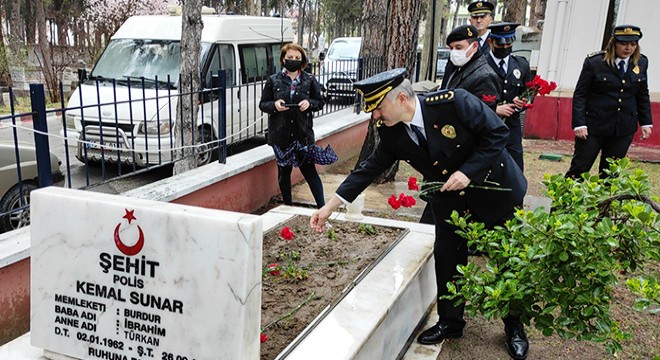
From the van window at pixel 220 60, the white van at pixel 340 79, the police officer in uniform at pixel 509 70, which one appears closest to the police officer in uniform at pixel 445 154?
the police officer in uniform at pixel 509 70

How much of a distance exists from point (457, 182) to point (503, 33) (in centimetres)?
220

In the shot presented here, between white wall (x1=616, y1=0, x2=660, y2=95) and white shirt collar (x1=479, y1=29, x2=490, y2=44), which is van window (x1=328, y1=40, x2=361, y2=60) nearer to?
white wall (x1=616, y1=0, x2=660, y2=95)

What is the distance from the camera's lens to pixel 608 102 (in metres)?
5.03

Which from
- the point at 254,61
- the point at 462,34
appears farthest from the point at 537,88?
the point at 254,61

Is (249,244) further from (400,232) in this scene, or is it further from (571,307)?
(400,232)

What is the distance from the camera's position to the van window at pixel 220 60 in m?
7.58

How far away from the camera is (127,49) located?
7848 millimetres

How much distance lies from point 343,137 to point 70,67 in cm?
1398

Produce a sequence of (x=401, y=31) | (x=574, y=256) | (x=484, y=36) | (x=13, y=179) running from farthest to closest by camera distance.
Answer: (x=401, y=31) → (x=484, y=36) → (x=13, y=179) → (x=574, y=256)

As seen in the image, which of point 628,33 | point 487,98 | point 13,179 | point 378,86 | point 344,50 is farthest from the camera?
point 344,50

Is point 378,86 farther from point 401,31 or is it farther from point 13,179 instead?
point 401,31

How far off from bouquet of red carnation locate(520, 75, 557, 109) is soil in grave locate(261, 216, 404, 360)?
1437 mm

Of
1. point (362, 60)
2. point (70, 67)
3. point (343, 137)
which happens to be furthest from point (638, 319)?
point (70, 67)

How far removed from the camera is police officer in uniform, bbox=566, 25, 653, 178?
16.3 ft
